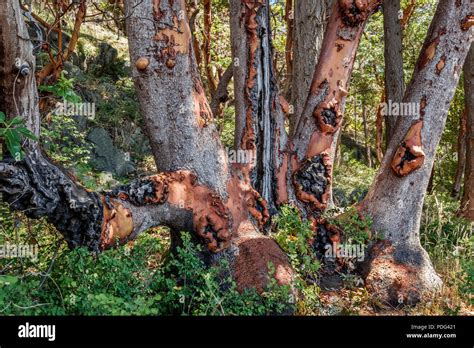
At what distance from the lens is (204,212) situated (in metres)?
4.56

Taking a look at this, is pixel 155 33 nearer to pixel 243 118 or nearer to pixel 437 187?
pixel 243 118

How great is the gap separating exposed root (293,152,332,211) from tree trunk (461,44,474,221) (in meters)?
3.48

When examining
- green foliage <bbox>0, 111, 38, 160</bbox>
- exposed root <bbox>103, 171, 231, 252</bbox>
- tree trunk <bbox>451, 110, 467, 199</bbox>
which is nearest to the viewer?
green foliage <bbox>0, 111, 38, 160</bbox>

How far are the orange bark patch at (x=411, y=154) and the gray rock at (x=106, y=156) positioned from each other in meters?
6.27

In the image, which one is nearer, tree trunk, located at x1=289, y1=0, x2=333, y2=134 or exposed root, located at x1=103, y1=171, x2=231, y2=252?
exposed root, located at x1=103, y1=171, x2=231, y2=252

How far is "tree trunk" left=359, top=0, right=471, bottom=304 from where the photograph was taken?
195 inches

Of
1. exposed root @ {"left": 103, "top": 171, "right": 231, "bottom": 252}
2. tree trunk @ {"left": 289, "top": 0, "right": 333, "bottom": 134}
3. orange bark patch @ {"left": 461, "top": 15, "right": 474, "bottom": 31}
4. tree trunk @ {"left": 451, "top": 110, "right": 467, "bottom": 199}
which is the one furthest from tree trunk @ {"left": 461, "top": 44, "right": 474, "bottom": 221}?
exposed root @ {"left": 103, "top": 171, "right": 231, "bottom": 252}

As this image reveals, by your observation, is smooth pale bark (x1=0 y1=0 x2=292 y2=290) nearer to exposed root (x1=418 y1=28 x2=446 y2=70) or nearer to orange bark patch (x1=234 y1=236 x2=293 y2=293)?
orange bark patch (x1=234 y1=236 x2=293 y2=293)

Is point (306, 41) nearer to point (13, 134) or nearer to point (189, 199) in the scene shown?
point (189, 199)

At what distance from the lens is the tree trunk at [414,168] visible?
4965mm

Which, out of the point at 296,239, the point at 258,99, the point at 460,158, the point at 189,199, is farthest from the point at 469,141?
the point at 189,199

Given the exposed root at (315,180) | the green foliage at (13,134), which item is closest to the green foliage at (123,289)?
the green foliage at (13,134)
